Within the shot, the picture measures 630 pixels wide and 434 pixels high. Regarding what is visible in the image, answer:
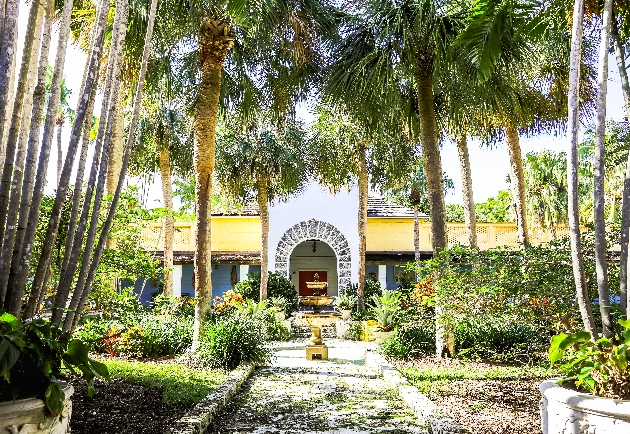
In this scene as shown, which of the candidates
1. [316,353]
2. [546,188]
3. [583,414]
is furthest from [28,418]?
[546,188]

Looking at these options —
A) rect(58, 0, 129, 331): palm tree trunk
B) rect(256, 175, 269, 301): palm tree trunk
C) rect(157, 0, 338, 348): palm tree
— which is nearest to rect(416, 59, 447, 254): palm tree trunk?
rect(157, 0, 338, 348): palm tree

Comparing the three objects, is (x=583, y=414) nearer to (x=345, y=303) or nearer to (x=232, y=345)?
(x=232, y=345)

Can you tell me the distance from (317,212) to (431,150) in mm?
14175

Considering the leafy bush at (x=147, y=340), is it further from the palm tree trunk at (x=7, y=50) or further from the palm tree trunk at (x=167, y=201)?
the palm tree trunk at (x=7, y=50)

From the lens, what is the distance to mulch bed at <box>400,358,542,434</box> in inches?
220

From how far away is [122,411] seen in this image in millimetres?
6133

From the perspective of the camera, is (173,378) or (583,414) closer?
(583,414)

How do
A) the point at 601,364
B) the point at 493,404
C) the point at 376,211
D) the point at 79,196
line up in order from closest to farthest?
the point at 601,364
the point at 79,196
the point at 493,404
the point at 376,211

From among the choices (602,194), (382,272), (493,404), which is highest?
(382,272)

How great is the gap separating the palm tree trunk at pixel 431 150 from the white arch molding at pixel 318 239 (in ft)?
43.8

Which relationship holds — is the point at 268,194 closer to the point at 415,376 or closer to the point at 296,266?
the point at 296,266

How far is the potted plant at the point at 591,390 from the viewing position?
3.18 metres

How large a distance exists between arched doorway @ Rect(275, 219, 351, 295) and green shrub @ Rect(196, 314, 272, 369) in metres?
13.1

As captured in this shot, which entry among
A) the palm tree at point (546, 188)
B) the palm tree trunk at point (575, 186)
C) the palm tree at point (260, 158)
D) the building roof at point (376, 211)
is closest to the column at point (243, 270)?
the building roof at point (376, 211)
